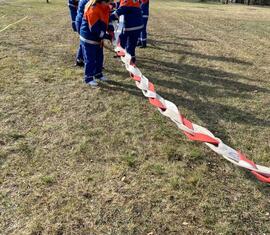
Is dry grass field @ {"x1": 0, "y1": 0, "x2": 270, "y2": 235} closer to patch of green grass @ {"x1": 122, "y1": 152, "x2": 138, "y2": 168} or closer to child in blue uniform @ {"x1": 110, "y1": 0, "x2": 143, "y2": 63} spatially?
patch of green grass @ {"x1": 122, "y1": 152, "x2": 138, "y2": 168}

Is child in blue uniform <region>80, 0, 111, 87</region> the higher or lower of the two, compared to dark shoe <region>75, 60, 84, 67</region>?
higher

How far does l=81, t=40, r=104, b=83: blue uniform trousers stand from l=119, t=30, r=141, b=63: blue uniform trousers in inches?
53.1

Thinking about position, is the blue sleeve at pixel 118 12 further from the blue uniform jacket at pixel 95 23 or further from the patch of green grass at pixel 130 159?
the patch of green grass at pixel 130 159

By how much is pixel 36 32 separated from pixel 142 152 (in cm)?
1039

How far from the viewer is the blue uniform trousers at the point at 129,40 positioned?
28.7 feet

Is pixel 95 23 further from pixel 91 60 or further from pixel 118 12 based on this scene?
pixel 118 12

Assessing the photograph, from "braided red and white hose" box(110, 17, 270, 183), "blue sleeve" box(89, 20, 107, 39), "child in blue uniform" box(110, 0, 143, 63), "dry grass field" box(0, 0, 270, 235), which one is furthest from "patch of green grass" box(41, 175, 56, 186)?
"child in blue uniform" box(110, 0, 143, 63)

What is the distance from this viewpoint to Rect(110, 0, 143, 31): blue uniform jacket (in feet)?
27.5

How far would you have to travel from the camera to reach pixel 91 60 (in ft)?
24.4

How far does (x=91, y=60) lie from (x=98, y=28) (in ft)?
2.42

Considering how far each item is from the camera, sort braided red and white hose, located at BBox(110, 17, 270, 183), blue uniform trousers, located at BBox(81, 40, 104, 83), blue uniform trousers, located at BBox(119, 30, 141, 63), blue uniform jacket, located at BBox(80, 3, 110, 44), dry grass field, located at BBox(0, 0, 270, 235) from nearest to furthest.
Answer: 1. dry grass field, located at BBox(0, 0, 270, 235)
2. braided red and white hose, located at BBox(110, 17, 270, 183)
3. blue uniform jacket, located at BBox(80, 3, 110, 44)
4. blue uniform trousers, located at BBox(81, 40, 104, 83)
5. blue uniform trousers, located at BBox(119, 30, 141, 63)

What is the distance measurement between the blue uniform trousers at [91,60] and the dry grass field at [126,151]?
1.08 ft

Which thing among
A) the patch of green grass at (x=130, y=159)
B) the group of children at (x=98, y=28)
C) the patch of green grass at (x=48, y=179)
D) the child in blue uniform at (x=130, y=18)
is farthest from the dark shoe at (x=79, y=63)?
the patch of green grass at (x=48, y=179)

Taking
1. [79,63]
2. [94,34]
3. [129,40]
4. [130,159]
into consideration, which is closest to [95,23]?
[94,34]
